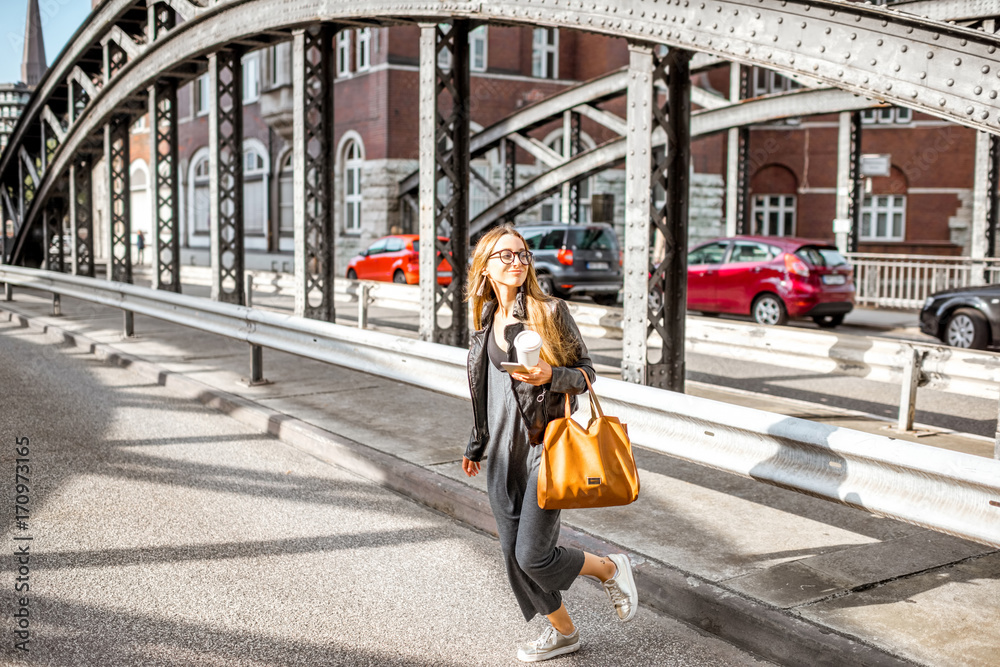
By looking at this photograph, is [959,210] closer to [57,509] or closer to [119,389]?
[119,389]

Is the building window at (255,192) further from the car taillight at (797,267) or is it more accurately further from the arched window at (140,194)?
the car taillight at (797,267)

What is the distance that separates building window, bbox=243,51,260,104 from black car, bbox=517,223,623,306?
20.9 m

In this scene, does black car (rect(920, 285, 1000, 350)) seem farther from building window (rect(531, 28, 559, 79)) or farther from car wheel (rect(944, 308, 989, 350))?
building window (rect(531, 28, 559, 79))

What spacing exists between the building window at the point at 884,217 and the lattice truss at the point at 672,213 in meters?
31.3

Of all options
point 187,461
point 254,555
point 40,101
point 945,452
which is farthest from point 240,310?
point 40,101

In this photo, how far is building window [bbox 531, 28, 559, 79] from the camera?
35.0m

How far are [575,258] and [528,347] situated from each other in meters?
17.6

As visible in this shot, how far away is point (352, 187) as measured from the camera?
111 feet

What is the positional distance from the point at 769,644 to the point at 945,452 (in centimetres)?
101

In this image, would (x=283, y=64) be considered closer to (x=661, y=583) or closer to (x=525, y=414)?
(x=661, y=583)

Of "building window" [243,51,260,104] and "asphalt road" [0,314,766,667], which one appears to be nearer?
"asphalt road" [0,314,766,667]

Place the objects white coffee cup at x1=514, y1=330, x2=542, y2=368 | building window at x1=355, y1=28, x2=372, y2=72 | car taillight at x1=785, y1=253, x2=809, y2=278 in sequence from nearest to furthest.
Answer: white coffee cup at x1=514, y1=330, x2=542, y2=368
car taillight at x1=785, y1=253, x2=809, y2=278
building window at x1=355, y1=28, x2=372, y2=72

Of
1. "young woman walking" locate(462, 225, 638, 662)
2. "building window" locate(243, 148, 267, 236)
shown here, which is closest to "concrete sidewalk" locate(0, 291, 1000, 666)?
"young woman walking" locate(462, 225, 638, 662)

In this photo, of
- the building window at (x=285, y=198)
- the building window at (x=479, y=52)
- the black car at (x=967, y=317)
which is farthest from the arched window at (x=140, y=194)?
the black car at (x=967, y=317)
